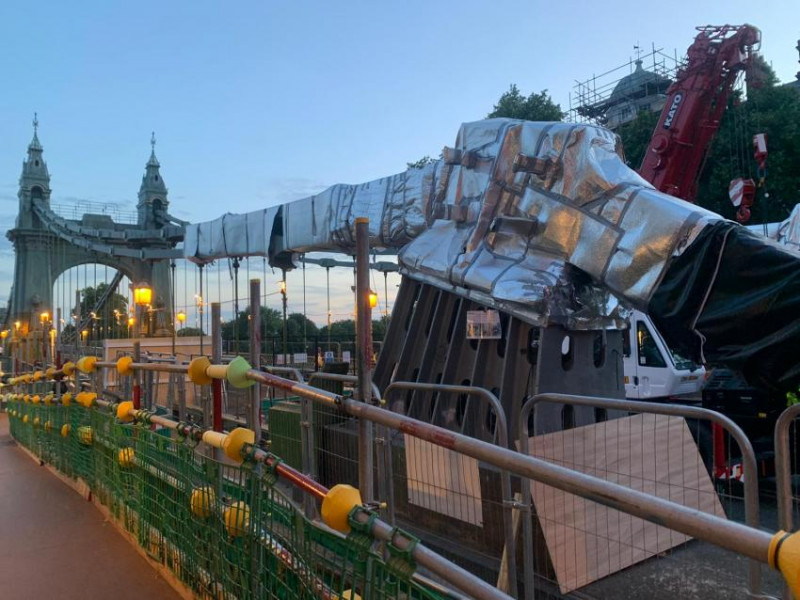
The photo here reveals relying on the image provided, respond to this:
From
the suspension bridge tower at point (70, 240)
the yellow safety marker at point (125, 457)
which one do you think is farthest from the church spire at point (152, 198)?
the yellow safety marker at point (125, 457)

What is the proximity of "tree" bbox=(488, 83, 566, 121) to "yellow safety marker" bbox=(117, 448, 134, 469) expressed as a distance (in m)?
26.1

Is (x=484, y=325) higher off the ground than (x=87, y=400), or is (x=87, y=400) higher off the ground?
(x=484, y=325)

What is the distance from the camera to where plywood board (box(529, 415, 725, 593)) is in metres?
4.05

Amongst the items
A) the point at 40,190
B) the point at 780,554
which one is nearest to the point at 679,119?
the point at 780,554

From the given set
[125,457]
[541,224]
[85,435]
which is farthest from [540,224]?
[85,435]

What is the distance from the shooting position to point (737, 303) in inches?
174

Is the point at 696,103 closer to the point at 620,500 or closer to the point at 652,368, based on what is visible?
the point at 652,368

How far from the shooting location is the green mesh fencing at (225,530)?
80.4 inches

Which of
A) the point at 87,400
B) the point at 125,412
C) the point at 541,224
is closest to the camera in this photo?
the point at 125,412

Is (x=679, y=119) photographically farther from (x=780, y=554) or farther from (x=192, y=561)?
(x=780, y=554)

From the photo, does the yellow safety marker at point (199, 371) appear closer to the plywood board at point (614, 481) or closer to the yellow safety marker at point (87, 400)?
the plywood board at point (614, 481)

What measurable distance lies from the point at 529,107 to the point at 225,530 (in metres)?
28.5

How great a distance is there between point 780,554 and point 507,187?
17.5ft

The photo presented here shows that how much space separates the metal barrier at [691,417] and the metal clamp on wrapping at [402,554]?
2.06m
